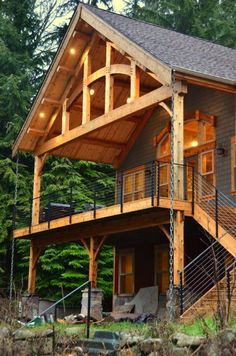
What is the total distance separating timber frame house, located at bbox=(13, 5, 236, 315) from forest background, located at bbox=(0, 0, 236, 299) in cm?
320

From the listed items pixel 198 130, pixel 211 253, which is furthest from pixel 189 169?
pixel 211 253

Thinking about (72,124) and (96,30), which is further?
(72,124)

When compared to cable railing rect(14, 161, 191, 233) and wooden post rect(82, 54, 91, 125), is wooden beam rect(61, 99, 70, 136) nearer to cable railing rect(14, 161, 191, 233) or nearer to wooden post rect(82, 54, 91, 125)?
wooden post rect(82, 54, 91, 125)

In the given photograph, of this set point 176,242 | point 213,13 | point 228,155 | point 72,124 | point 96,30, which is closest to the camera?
point 176,242

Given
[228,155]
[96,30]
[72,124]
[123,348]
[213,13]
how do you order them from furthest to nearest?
[213,13], [72,124], [96,30], [228,155], [123,348]

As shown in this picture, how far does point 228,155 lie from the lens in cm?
1758

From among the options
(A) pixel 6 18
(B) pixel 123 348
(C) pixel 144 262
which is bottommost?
(B) pixel 123 348

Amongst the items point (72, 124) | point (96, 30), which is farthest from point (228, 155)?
point (72, 124)

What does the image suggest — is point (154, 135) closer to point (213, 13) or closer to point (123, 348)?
point (123, 348)

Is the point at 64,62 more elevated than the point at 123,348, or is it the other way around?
the point at 64,62

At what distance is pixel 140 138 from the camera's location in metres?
22.0

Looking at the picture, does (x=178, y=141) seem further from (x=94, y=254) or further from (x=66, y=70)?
(x=66, y=70)

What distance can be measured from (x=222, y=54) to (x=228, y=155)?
4078mm

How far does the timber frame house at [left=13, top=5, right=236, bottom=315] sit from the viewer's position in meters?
15.2
